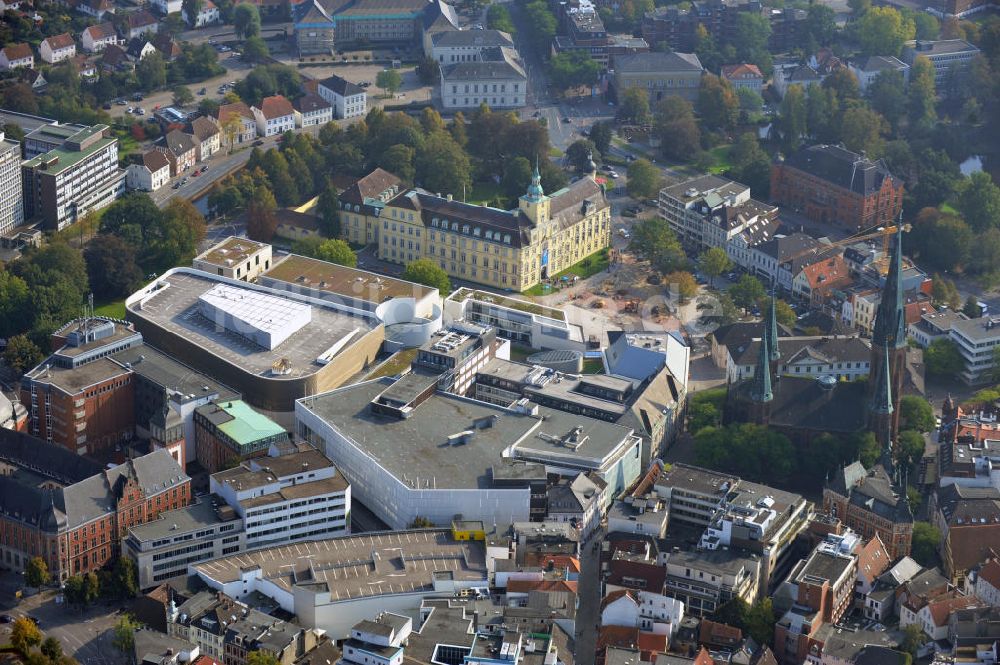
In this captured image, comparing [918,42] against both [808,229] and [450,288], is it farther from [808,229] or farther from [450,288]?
[450,288]

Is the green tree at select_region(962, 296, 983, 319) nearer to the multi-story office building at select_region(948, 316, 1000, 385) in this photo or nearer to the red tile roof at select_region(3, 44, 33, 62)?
the multi-story office building at select_region(948, 316, 1000, 385)

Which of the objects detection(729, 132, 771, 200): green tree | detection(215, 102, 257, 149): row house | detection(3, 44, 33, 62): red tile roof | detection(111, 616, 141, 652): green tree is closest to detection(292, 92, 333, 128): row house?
detection(215, 102, 257, 149): row house

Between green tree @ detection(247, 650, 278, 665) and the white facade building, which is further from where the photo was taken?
the white facade building

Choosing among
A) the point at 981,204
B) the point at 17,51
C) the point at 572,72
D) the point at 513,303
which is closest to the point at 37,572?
the point at 513,303

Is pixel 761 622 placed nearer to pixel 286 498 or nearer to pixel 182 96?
pixel 286 498

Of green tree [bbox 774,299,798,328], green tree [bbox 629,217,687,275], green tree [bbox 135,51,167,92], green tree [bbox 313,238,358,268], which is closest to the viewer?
green tree [bbox 774,299,798,328]

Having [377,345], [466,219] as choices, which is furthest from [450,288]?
[377,345]
